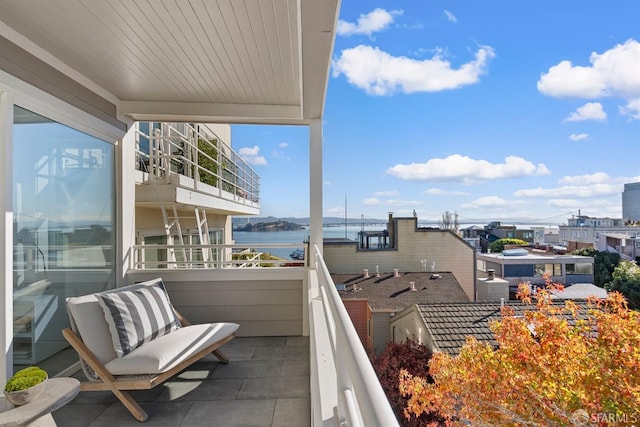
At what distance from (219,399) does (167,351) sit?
0.48 meters

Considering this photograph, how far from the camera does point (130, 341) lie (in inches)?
88.7

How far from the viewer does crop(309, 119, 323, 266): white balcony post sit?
3.56 meters

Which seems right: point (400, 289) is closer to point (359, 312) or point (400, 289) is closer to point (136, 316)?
point (359, 312)

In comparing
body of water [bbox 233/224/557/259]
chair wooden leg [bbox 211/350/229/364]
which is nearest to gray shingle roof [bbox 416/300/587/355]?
body of water [bbox 233/224/557/259]

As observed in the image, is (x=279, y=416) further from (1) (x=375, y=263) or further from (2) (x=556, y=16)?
(2) (x=556, y=16)

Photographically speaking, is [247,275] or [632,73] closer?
[247,275]

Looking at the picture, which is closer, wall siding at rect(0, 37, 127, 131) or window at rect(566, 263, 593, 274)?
wall siding at rect(0, 37, 127, 131)

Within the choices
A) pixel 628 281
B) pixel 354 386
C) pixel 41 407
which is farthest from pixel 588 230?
pixel 41 407

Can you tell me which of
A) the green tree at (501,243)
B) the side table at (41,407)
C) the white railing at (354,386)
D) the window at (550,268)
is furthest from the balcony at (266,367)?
the green tree at (501,243)

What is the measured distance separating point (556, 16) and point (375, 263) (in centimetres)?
1447

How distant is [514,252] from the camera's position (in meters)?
11.6

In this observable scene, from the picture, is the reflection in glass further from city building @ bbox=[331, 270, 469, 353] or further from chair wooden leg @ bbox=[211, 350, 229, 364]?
city building @ bbox=[331, 270, 469, 353]

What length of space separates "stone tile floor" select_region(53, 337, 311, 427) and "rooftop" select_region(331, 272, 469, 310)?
6.30 metres

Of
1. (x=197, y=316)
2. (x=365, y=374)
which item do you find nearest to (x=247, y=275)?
(x=197, y=316)
